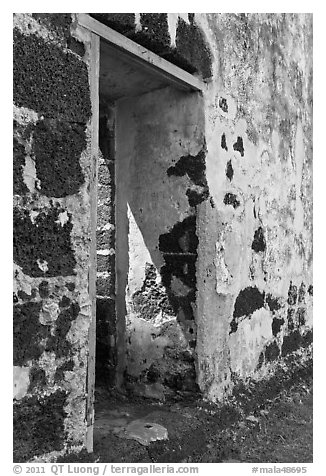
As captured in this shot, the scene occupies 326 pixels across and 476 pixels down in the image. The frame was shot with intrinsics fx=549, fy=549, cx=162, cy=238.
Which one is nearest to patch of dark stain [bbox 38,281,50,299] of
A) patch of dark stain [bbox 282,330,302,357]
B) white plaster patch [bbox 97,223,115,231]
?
white plaster patch [bbox 97,223,115,231]

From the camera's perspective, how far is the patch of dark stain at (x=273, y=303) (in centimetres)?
357

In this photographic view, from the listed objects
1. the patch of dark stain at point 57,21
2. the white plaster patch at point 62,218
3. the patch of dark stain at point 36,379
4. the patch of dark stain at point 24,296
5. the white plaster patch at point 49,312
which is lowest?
the patch of dark stain at point 36,379

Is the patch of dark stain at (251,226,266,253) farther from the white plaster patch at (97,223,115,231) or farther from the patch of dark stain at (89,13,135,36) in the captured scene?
A: the patch of dark stain at (89,13,135,36)

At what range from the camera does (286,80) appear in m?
4.02

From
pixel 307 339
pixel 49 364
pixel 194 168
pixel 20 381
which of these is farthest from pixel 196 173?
pixel 307 339

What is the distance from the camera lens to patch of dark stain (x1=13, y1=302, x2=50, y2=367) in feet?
5.76

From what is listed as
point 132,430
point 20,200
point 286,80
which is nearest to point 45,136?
point 20,200

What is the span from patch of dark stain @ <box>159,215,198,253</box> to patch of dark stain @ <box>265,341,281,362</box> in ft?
3.70

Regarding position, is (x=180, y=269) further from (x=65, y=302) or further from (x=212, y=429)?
(x=65, y=302)

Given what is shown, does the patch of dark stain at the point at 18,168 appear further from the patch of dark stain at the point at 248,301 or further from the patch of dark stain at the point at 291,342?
the patch of dark stain at the point at 291,342

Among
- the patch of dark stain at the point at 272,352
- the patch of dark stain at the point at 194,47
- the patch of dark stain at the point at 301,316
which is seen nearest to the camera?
the patch of dark stain at the point at 194,47

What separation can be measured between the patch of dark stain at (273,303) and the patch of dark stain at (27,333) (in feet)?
6.64

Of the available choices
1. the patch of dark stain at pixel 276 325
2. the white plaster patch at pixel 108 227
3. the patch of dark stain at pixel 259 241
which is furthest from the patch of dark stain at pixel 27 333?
the patch of dark stain at pixel 276 325

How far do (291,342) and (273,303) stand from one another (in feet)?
1.53
